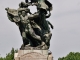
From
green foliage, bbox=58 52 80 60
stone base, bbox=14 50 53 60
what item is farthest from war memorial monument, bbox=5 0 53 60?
green foliage, bbox=58 52 80 60

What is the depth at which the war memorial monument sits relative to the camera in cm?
1948

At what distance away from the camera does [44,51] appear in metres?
19.5

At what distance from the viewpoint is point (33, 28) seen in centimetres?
2020

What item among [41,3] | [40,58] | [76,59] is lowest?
[76,59]

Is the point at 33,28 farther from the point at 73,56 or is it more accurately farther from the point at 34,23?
the point at 73,56

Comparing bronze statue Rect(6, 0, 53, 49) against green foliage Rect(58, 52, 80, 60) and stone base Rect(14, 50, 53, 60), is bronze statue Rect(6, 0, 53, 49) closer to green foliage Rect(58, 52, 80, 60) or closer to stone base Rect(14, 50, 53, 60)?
stone base Rect(14, 50, 53, 60)

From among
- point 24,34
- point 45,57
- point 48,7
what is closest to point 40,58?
point 45,57

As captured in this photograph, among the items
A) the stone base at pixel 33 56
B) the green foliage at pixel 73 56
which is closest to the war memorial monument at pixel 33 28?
the stone base at pixel 33 56

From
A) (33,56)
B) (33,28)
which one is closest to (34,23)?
(33,28)

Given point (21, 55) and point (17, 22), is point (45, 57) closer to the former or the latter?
point (21, 55)

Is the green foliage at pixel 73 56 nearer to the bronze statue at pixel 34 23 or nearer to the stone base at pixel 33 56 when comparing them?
the bronze statue at pixel 34 23

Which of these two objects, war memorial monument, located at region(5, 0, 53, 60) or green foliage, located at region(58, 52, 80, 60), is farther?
green foliage, located at region(58, 52, 80, 60)

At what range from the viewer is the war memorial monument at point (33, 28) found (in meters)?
19.5

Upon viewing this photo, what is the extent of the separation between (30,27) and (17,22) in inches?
29.9
